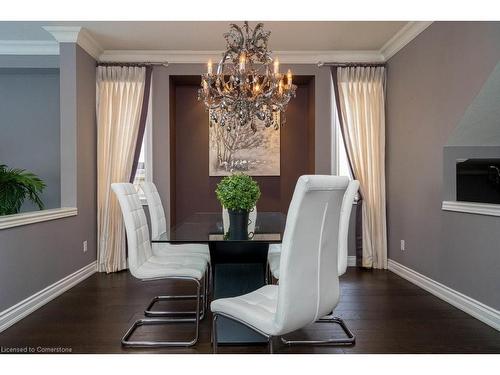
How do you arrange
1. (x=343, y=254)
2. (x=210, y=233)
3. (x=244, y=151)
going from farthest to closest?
(x=244, y=151) → (x=343, y=254) → (x=210, y=233)

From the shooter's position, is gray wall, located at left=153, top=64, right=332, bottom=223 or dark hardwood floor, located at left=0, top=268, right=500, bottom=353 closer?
dark hardwood floor, located at left=0, top=268, right=500, bottom=353

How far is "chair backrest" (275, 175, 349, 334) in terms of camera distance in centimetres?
166

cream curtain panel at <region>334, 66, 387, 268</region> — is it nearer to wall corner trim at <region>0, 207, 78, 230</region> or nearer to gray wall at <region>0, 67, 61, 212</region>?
wall corner trim at <region>0, 207, 78, 230</region>

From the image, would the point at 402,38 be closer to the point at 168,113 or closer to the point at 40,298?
the point at 168,113

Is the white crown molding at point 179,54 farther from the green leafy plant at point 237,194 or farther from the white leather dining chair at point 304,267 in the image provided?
the white leather dining chair at point 304,267

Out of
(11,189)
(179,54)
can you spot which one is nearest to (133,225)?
(11,189)

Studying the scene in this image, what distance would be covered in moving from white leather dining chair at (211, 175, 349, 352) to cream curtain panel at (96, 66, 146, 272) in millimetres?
3000

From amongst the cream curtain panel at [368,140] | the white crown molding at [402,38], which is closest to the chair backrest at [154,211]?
the cream curtain panel at [368,140]

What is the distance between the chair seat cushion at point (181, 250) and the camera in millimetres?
3347

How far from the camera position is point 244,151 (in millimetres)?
5164

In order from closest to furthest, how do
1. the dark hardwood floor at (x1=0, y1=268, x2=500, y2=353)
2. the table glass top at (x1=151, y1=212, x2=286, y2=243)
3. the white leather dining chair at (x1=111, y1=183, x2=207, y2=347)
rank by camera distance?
the table glass top at (x1=151, y1=212, x2=286, y2=243)
the dark hardwood floor at (x1=0, y1=268, x2=500, y2=353)
the white leather dining chair at (x1=111, y1=183, x2=207, y2=347)

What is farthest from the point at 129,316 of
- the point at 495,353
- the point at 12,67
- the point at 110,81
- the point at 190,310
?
the point at 12,67

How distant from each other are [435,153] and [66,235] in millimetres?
3564

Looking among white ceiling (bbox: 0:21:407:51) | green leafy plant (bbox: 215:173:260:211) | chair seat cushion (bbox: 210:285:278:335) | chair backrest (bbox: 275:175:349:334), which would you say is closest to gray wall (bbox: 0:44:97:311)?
white ceiling (bbox: 0:21:407:51)
